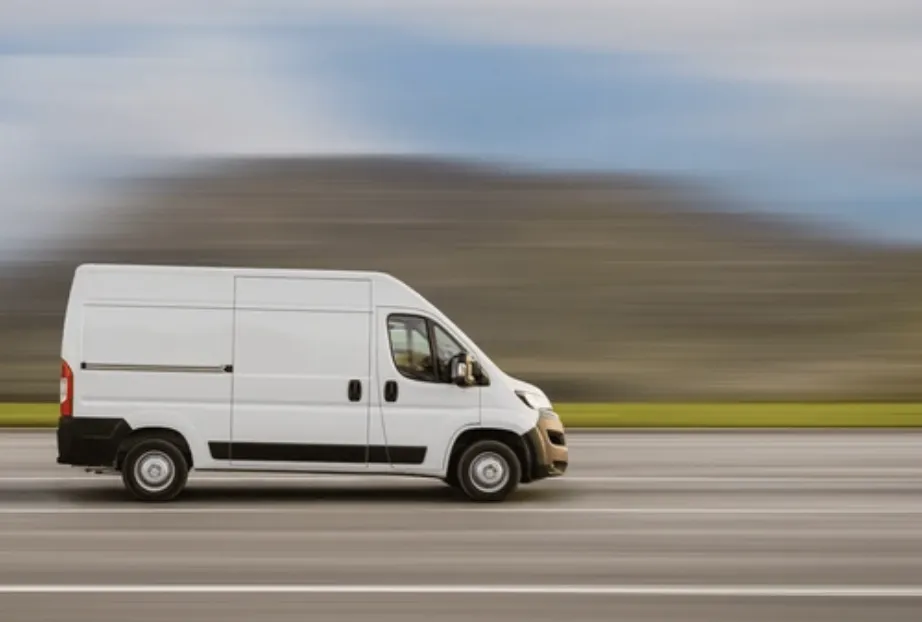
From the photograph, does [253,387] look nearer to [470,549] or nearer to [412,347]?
[412,347]

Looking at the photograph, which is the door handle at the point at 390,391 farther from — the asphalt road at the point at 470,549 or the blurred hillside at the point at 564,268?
the blurred hillside at the point at 564,268

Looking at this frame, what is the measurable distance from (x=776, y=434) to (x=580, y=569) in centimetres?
1599

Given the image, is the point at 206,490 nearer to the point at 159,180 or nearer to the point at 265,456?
the point at 265,456

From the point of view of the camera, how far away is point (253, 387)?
13781mm

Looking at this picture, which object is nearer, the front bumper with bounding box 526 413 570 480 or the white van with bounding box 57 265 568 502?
the white van with bounding box 57 265 568 502

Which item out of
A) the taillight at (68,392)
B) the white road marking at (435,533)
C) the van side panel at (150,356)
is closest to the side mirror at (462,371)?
the van side panel at (150,356)

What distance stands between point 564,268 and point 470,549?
313 feet

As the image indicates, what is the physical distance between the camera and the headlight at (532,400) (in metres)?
14.3

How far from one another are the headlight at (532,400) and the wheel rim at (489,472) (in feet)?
1.95

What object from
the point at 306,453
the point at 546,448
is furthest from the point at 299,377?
the point at 546,448

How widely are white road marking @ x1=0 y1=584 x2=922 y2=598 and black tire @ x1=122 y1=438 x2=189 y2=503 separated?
4777mm

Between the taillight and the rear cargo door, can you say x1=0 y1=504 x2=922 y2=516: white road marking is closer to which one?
the rear cargo door

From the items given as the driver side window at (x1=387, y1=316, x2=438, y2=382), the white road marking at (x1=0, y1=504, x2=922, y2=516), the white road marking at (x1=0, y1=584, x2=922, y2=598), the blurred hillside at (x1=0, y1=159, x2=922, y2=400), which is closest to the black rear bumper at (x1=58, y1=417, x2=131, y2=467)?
the white road marking at (x1=0, y1=504, x2=922, y2=516)

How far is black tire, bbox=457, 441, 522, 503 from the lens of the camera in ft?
45.7
